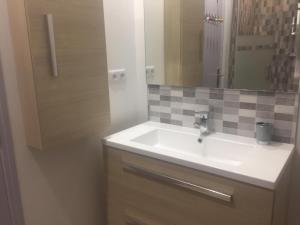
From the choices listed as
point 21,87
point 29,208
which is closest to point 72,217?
point 29,208

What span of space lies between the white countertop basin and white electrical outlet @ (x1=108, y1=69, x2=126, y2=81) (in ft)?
1.10

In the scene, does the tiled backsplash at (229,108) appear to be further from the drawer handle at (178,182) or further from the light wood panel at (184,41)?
the drawer handle at (178,182)

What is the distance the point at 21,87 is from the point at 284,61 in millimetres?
1227

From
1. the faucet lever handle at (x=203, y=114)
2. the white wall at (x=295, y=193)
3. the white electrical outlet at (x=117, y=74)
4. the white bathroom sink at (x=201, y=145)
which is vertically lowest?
the white wall at (x=295, y=193)

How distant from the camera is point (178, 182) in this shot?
1.22 meters

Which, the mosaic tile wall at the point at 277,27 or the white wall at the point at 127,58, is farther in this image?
the white wall at the point at 127,58

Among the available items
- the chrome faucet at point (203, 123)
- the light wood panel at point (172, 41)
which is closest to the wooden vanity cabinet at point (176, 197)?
the chrome faucet at point (203, 123)

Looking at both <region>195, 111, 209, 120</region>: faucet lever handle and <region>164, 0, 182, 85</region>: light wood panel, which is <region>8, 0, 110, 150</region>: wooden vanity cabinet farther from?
<region>195, 111, 209, 120</region>: faucet lever handle

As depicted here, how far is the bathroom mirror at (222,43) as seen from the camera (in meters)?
1.30

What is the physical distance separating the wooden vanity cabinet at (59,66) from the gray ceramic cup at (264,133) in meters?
0.83

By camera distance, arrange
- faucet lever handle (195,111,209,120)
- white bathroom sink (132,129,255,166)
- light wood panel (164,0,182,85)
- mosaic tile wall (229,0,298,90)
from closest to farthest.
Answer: mosaic tile wall (229,0,298,90)
white bathroom sink (132,129,255,166)
faucet lever handle (195,111,209,120)
light wood panel (164,0,182,85)

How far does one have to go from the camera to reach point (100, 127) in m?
1.50

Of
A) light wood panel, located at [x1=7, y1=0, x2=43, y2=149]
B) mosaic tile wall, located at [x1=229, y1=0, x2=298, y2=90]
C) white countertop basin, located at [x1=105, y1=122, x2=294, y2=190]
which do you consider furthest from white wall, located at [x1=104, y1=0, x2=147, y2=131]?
mosaic tile wall, located at [x1=229, y1=0, x2=298, y2=90]

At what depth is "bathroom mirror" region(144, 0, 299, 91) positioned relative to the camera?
1297mm
